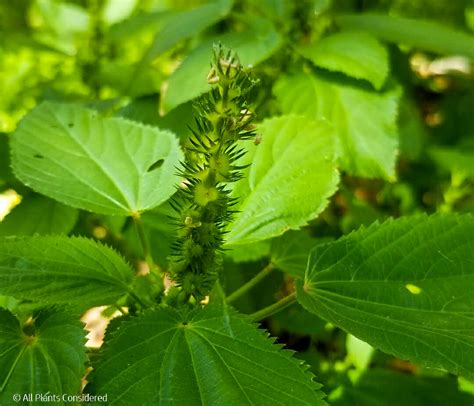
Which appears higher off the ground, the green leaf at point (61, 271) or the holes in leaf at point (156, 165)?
the holes in leaf at point (156, 165)

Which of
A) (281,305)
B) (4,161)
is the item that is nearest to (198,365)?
(281,305)

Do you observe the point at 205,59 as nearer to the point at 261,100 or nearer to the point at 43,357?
the point at 261,100

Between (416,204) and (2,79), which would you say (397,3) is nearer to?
(416,204)

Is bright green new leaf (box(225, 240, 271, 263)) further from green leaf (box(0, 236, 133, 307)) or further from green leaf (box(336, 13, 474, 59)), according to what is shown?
green leaf (box(336, 13, 474, 59))

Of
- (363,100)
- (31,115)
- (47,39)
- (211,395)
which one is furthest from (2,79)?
(211,395)

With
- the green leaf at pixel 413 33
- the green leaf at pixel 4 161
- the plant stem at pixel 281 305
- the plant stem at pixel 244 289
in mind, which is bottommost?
the plant stem at pixel 281 305

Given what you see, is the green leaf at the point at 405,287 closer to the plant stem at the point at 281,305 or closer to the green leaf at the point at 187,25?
the plant stem at the point at 281,305

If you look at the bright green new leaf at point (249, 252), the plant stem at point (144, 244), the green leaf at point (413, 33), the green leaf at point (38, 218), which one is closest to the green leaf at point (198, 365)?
the plant stem at point (144, 244)

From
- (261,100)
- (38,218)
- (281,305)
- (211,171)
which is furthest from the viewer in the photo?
(261,100)
